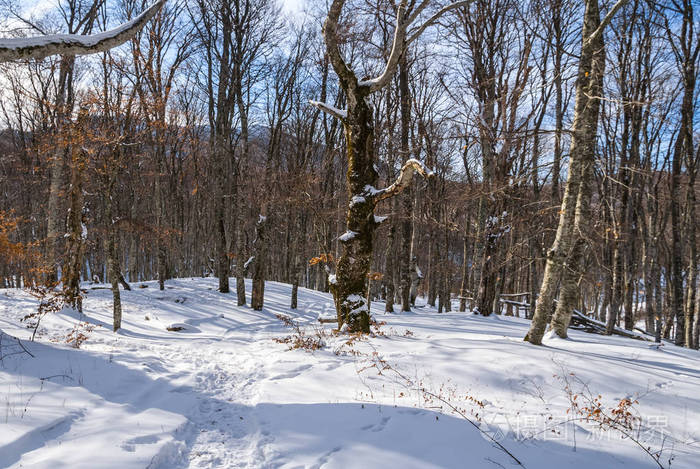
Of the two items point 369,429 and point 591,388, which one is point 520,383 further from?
point 369,429

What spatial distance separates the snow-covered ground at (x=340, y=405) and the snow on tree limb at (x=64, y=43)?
3647 mm

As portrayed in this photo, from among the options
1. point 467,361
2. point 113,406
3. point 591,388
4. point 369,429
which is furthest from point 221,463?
point 591,388

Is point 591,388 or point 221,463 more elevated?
point 591,388

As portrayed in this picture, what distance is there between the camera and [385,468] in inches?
112

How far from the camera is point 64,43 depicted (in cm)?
349

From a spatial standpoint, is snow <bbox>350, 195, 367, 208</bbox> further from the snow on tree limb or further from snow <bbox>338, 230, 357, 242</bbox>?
the snow on tree limb

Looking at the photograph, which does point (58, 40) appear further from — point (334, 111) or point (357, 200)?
point (357, 200)

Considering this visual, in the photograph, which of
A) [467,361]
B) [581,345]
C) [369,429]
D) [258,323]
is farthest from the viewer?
[258,323]

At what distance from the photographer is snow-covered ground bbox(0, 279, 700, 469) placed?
9.73 ft

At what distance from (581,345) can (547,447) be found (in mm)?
4855

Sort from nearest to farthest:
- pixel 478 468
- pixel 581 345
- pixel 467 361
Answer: pixel 478 468 → pixel 467 361 → pixel 581 345

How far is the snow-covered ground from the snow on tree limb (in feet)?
12.0

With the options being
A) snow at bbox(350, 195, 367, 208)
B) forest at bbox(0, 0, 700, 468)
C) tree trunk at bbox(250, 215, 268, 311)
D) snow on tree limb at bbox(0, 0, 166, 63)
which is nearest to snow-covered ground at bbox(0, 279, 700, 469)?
forest at bbox(0, 0, 700, 468)

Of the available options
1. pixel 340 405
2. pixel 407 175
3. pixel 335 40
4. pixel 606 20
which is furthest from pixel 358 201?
pixel 606 20
